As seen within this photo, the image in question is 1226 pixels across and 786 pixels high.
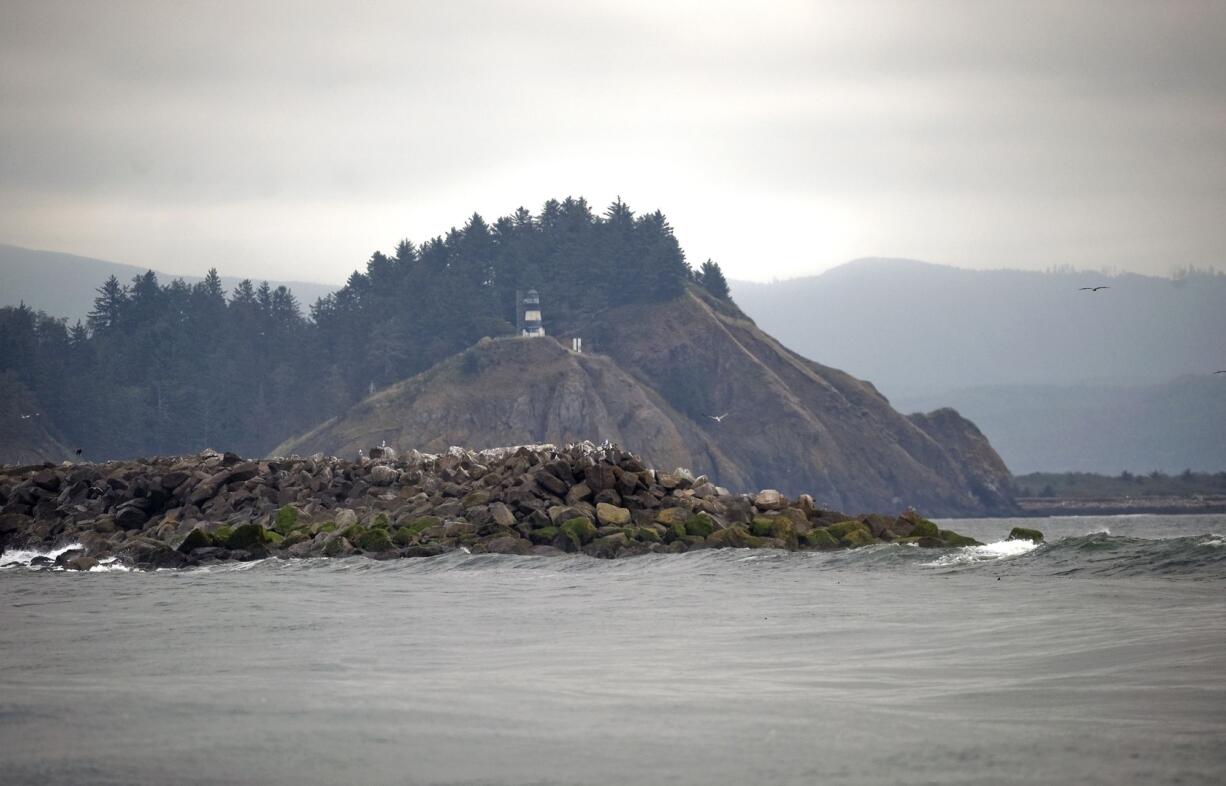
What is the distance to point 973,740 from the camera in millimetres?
9406

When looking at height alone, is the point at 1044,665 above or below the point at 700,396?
below

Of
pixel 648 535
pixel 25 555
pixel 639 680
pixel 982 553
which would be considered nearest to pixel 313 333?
pixel 25 555

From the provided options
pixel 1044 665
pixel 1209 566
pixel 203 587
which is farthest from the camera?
pixel 203 587

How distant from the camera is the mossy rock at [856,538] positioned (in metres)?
28.1

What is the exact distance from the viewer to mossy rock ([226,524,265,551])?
2933cm

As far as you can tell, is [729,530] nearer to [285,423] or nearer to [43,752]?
[43,752]

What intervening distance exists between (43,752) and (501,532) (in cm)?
2031

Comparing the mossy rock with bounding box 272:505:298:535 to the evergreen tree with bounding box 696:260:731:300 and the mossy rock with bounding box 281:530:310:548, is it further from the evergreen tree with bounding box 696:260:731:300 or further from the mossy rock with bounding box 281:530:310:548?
the evergreen tree with bounding box 696:260:731:300

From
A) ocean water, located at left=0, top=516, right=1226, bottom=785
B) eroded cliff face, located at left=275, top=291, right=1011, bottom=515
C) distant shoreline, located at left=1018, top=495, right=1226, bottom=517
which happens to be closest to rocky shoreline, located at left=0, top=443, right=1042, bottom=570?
ocean water, located at left=0, top=516, right=1226, bottom=785

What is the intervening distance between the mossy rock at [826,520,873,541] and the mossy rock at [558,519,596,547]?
500cm

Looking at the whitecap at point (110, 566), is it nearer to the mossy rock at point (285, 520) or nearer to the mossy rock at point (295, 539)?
the mossy rock at point (295, 539)

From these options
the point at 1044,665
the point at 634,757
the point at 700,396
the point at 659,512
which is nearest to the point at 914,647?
the point at 1044,665

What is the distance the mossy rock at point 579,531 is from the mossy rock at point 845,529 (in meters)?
5.00

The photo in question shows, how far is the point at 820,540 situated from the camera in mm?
28266
